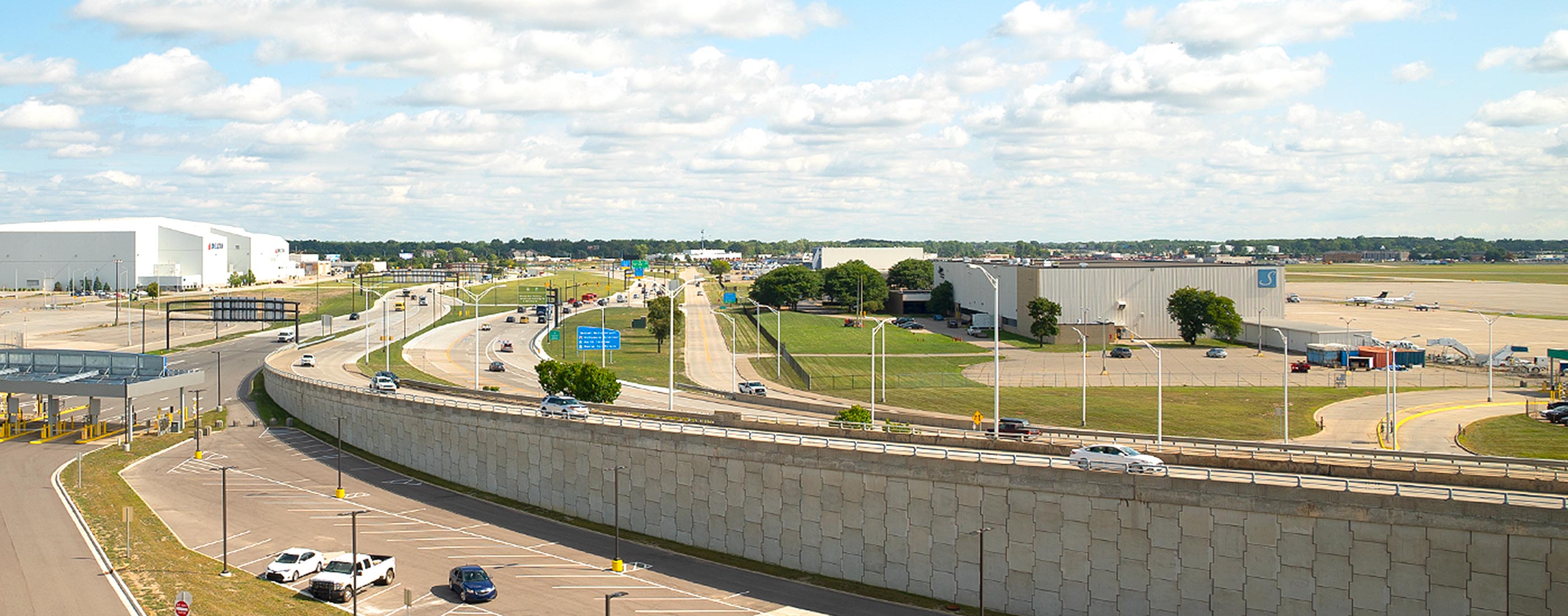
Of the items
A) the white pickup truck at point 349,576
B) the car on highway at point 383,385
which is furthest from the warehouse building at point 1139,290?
the white pickup truck at point 349,576

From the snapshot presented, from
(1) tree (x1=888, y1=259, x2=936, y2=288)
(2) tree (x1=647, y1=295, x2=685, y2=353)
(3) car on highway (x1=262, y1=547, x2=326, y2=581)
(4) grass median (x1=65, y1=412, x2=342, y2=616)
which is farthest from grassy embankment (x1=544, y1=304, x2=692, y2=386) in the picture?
→ (1) tree (x1=888, y1=259, x2=936, y2=288)

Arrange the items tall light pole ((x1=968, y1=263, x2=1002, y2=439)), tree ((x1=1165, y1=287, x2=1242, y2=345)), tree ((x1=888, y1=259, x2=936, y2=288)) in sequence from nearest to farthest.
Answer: tall light pole ((x1=968, y1=263, x2=1002, y2=439)) → tree ((x1=1165, y1=287, x2=1242, y2=345)) → tree ((x1=888, y1=259, x2=936, y2=288))

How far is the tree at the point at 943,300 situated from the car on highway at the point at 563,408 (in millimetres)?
109138

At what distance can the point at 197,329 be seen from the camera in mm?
150750

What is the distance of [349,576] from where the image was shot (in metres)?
38.8

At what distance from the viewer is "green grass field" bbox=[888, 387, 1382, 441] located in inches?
2623

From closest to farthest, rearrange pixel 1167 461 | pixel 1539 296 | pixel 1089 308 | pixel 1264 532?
1. pixel 1264 532
2. pixel 1167 461
3. pixel 1089 308
4. pixel 1539 296

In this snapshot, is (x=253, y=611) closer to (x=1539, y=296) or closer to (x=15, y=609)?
(x=15, y=609)

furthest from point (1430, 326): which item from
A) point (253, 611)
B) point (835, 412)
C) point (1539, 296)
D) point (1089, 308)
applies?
point (253, 611)

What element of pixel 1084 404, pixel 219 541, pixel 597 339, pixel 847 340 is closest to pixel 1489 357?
pixel 1084 404

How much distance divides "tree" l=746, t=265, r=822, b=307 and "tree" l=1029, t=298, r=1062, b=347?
64691 millimetres

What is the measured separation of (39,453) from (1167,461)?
6245 centimetres

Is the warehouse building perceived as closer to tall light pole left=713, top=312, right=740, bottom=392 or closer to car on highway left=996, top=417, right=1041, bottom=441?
tall light pole left=713, top=312, right=740, bottom=392

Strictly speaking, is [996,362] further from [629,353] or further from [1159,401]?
[629,353]
